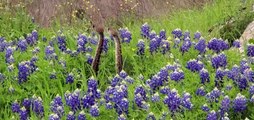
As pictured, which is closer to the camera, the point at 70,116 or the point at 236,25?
the point at 70,116

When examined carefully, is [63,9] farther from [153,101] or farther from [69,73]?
[153,101]

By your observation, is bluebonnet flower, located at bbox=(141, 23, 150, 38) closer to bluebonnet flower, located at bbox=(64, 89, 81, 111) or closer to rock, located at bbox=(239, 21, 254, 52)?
rock, located at bbox=(239, 21, 254, 52)

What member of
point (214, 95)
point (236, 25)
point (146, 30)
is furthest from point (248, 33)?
point (214, 95)

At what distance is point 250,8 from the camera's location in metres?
6.48

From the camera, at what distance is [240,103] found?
3613mm

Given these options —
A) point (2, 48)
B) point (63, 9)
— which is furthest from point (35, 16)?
point (2, 48)

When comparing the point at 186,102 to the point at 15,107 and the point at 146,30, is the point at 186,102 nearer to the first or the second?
the point at 15,107

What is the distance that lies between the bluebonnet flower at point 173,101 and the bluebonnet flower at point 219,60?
2.21ft

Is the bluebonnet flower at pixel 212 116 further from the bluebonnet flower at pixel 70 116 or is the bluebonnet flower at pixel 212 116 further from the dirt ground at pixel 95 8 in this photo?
the dirt ground at pixel 95 8

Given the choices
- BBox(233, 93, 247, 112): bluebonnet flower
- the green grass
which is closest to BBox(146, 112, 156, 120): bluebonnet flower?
the green grass

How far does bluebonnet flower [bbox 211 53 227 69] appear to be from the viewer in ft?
14.2

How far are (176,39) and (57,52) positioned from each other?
104 centimetres

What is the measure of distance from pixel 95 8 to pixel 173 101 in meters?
4.13

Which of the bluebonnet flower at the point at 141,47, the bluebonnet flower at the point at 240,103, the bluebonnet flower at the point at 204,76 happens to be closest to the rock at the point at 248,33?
the bluebonnet flower at the point at 141,47
